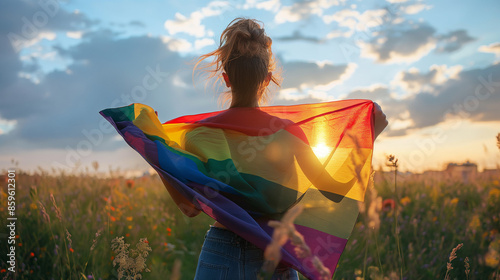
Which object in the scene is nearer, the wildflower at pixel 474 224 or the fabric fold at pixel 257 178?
the fabric fold at pixel 257 178

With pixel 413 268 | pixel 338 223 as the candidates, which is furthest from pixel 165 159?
pixel 413 268

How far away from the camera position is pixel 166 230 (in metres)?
4.96

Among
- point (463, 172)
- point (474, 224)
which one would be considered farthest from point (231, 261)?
point (463, 172)

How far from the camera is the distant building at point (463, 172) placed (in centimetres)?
741

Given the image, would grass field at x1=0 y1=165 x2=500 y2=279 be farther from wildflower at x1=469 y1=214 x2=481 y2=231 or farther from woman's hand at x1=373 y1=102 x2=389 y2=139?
woman's hand at x1=373 y1=102 x2=389 y2=139

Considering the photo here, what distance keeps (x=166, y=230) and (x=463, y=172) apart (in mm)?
6357

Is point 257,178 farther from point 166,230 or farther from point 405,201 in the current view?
point 405,201

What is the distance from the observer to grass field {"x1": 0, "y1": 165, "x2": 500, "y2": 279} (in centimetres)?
351

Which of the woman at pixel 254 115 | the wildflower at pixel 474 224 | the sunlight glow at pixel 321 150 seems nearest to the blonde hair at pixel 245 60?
the woman at pixel 254 115

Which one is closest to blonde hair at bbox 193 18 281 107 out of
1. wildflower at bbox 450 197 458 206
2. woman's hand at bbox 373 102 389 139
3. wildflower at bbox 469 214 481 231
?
woman's hand at bbox 373 102 389 139

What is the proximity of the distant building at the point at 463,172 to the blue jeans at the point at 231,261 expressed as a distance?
267 inches

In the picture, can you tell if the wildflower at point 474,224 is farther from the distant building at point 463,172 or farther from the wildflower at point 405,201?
the distant building at point 463,172

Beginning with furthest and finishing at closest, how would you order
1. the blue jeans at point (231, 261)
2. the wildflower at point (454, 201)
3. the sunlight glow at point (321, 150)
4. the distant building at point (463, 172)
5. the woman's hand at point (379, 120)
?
the distant building at point (463, 172)
the wildflower at point (454, 201)
the woman's hand at point (379, 120)
the sunlight glow at point (321, 150)
the blue jeans at point (231, 261)

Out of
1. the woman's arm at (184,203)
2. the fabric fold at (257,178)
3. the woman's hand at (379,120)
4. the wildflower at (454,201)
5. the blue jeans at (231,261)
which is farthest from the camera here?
the wildflower at (454,201)
